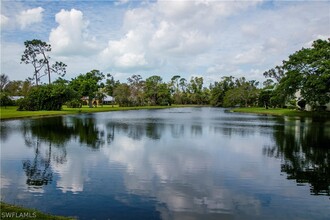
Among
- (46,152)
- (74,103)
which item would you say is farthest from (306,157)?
(74,103)

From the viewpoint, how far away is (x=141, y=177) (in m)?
13.8

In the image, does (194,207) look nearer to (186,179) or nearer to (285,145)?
(186,179)

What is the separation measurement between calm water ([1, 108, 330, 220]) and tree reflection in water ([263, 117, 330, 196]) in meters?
0.04

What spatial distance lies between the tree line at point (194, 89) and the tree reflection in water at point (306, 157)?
24.1 metres

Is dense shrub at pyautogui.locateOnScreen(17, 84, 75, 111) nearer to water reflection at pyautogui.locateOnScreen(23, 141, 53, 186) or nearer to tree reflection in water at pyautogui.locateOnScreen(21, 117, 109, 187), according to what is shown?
tree reflection in water at pyautogui.locateOnScreen(21, 117, 109, 187)

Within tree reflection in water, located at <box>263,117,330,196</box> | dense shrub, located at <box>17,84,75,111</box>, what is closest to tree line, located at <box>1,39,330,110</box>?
dense shrub, located at <box>17,84,75,111</box>

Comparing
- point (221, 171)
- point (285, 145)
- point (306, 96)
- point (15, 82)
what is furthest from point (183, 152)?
point (15, 82)

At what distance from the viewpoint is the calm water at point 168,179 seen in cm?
1010

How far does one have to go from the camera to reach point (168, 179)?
13.5 metres

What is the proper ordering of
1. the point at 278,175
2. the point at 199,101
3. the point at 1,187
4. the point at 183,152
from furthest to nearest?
the point at 199,101 < the point at 183,152 < the point at 278,175 < the point at 1,187

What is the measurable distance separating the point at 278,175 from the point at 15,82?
13550 cm

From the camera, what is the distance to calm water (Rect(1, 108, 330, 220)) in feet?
33.1

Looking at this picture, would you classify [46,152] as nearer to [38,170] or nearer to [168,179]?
[38,170]

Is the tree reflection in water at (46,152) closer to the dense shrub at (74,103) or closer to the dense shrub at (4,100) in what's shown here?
the dense shrub at (74,103)
